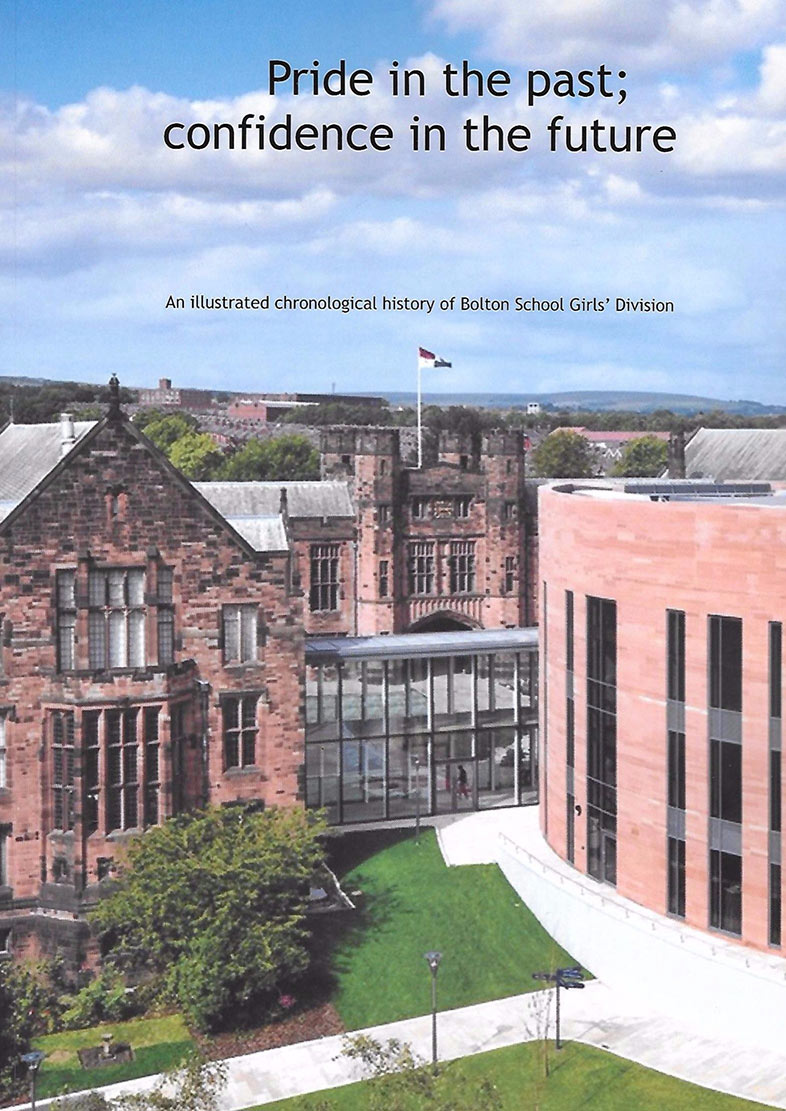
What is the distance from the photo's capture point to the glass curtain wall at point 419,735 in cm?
4688

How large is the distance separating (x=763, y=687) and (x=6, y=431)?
42.1 metres

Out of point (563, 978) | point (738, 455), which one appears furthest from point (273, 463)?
point (563, 978)

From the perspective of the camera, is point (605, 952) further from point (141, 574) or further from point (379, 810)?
point (141, 574)

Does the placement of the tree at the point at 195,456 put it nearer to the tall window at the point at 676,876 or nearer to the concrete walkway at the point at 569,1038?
the tall window at the point at 676,876

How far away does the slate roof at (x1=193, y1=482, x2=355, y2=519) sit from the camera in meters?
73.6

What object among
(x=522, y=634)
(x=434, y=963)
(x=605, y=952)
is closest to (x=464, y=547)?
(x=522, y=634)

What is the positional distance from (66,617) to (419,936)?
13.4 meters

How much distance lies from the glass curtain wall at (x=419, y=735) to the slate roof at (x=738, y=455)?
136 feet

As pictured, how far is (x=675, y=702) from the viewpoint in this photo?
122ft

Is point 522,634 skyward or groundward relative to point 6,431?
groundward

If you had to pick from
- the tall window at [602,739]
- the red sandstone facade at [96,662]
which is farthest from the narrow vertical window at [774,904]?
the red sandstone facade at [96,662]

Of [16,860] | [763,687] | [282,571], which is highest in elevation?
[282,571]

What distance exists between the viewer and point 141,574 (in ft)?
131

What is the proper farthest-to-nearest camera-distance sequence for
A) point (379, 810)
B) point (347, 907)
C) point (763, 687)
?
1. point (379, 810)
2. point (347, 907)
3. point (763, 687)
